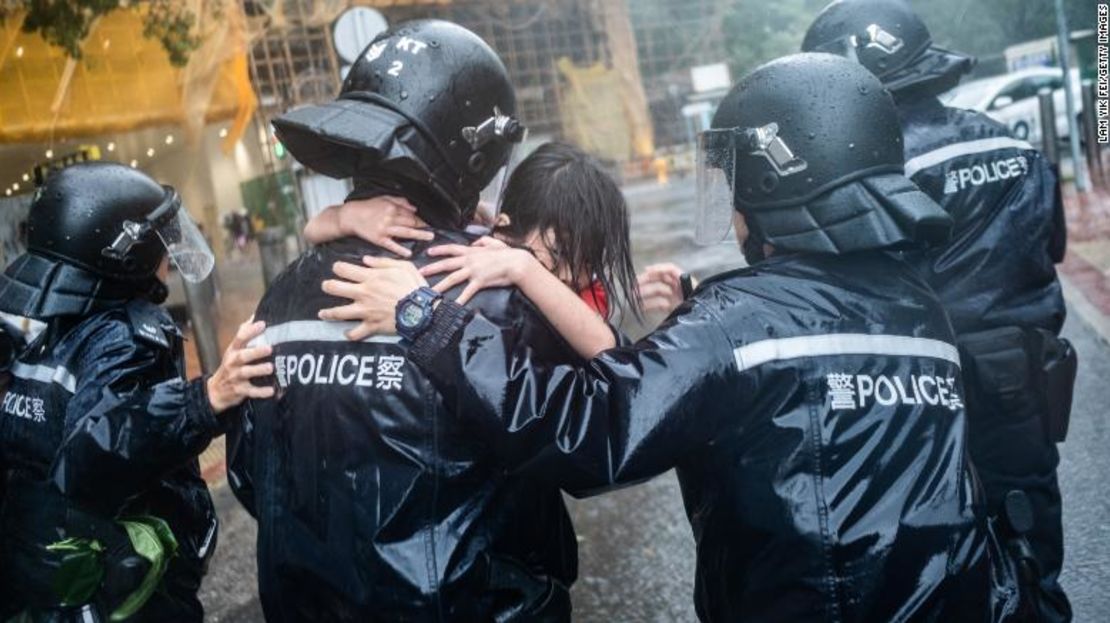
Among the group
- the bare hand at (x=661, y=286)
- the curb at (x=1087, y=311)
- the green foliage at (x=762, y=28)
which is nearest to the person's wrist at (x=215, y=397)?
the bare hand at (x=661, y=286)

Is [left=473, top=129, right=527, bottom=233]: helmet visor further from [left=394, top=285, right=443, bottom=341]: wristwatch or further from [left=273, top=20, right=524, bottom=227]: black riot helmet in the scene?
[left=394, top=285, right=443, bottom=341]: wristwatch

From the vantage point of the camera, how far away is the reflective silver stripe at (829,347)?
1.62 m

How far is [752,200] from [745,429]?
0.45 m

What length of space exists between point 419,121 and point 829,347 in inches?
33.7

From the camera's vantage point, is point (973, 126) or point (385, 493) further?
point (973, 126)

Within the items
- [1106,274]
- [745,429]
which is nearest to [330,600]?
[745,429]

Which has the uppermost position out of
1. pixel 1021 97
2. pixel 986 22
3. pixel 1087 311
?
pixel 1087 311

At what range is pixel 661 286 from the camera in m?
2.32

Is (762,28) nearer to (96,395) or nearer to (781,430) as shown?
(96,395)

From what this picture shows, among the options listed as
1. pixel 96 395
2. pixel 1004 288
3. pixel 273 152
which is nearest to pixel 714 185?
pixel 1004 288

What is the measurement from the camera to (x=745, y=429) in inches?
65.3

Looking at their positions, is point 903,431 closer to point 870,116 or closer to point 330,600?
point 870,116

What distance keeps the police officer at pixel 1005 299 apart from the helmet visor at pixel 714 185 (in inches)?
38.7

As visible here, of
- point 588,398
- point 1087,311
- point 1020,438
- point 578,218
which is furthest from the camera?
point 1087,311
